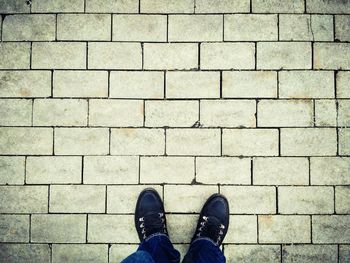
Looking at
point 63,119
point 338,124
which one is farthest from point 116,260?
point 338,124

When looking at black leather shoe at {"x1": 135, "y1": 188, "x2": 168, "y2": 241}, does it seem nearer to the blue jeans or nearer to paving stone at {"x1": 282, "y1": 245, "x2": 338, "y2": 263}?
the blue jeans

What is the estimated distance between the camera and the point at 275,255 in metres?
2.83

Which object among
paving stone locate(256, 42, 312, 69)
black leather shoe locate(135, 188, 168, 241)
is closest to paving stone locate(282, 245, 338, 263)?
black leather shoe locate(135, 188, 168, 241)

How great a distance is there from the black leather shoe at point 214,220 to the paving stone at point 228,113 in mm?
618

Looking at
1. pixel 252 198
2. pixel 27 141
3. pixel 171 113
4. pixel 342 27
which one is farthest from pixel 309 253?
pixel 27 141

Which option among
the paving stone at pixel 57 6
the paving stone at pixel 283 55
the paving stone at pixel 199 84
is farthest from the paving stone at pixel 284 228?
the paving stone at pixel 57 6

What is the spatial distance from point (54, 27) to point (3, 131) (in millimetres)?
990

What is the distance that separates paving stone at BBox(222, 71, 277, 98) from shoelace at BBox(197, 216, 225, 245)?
3.44 feet

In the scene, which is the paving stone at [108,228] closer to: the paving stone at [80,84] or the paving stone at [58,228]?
the paving stone at [58,228]

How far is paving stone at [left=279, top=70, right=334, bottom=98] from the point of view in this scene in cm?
284

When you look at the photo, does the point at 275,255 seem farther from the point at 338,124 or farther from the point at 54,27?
the point at 54,27

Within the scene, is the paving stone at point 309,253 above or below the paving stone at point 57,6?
below

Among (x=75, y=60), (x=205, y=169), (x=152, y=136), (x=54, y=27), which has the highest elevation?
(x=54, y=27)

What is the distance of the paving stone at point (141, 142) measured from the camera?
2.83 metres
